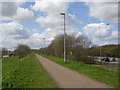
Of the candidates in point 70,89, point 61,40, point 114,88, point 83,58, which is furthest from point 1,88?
point 61,40

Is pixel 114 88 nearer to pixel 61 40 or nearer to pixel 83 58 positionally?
pixel 83 58

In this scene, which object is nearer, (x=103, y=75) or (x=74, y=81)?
(x=74, y=81)

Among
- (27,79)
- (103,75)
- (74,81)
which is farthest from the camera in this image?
(103,75)

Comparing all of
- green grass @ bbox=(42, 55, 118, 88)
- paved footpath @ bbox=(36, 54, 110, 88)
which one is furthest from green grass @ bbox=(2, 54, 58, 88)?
Answer: green grass @ bbox=(42, 55, 118, 88)

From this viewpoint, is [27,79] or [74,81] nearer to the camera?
[74,81]

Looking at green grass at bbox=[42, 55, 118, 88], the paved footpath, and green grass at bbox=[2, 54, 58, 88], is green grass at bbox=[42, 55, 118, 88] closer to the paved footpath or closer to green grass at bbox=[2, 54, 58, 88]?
the paved footpath

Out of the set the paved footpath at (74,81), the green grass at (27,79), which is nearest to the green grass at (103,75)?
the paved footpath at (74,81)

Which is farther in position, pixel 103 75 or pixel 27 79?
pixel 103 75

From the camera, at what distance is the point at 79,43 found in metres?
51.4

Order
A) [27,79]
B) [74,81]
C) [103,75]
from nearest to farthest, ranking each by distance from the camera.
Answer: [74,81] < [27,79] < [103,75]

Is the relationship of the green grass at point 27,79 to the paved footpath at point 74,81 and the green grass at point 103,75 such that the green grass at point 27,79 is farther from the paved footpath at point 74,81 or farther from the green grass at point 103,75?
the green grass at point 103,75

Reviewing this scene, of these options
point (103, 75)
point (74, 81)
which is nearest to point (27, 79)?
point (74, 81)

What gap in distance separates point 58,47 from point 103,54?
48.6ft

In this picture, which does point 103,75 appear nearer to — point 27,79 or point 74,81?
point 74,81
